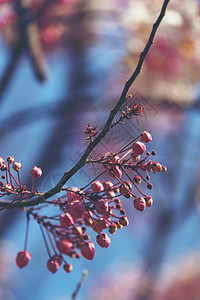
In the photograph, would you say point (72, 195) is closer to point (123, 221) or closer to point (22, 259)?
point (123, 221)

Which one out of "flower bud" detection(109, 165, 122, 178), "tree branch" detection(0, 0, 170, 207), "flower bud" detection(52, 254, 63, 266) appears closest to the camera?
"tree branch" detection(0, 0, 170, 207)

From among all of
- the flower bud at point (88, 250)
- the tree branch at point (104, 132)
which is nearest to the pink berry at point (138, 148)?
the tree branch at point (104, 132)

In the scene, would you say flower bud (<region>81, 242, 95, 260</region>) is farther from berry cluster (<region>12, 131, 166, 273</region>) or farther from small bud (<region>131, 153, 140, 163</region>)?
small bud (<region>131, 153, 140, 163</region>)

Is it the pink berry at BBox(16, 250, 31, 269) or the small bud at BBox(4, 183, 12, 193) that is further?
the pink berry at BBox(16, 250, 31, 269)

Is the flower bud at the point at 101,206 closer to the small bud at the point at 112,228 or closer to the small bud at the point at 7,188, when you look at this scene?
the small bud at the point at 112,228

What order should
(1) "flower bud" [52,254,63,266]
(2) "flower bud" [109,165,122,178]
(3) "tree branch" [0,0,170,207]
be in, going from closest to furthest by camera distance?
(3) "tree branch" [0,0,170,207], (2) "flower bud" [109,165,122,178], (1) "flower bud" [52,254,63,266]

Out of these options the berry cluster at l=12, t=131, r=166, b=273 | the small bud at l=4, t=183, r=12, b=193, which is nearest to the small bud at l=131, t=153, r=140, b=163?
the berry cluster at l=12, t=131, r=166, b=273

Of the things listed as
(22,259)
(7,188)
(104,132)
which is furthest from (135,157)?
(22,259)

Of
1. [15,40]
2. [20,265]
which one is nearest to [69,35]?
[15,40]

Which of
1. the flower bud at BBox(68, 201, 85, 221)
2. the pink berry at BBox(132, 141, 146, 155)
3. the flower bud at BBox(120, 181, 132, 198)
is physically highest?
the pink berry at BBox(132, 141, 146, 155)
